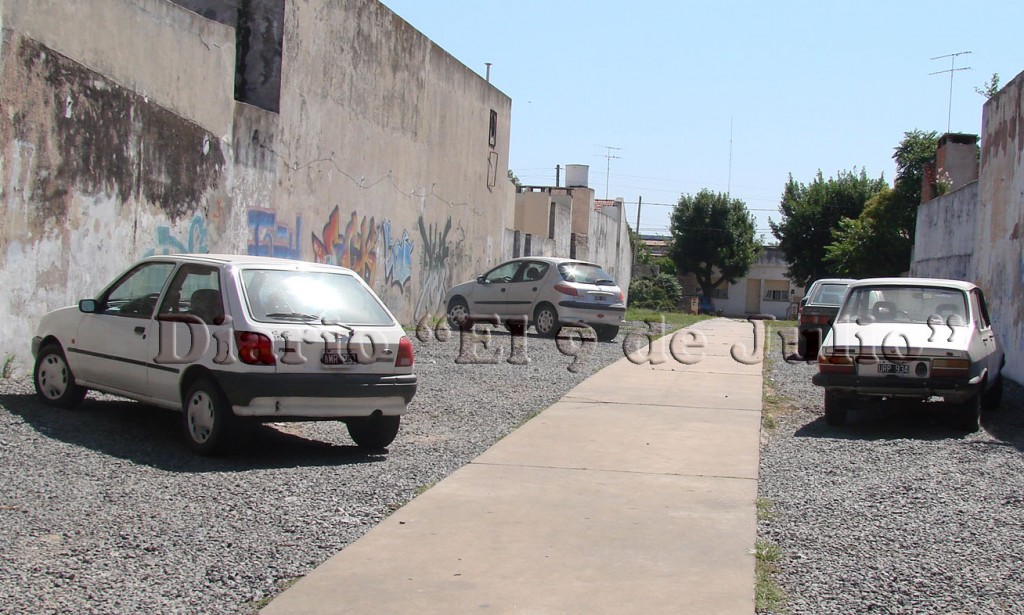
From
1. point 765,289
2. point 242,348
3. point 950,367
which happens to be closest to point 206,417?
point 242,348

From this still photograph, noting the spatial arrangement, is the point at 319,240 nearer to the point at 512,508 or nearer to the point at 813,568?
the point at 512,508

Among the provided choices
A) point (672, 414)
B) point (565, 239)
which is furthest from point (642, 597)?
point (565, 239)

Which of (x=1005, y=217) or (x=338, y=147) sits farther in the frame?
(x=338, y=147)

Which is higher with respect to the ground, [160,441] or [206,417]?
[206,417]

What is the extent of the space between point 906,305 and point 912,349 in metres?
1.25

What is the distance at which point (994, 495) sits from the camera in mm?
6961

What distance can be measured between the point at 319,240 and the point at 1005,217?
405 inches

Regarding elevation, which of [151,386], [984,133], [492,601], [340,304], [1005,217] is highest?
[984,133]

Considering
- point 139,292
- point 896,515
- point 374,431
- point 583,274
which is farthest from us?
point 583,274

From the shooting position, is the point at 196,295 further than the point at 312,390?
Yes

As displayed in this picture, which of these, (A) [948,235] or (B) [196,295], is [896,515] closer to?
(B) [196,295]

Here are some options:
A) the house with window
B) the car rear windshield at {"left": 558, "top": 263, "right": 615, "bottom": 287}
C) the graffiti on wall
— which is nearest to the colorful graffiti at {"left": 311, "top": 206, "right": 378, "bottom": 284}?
the graffiti on wall

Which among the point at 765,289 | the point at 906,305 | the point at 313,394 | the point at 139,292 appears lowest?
the point at 313,394

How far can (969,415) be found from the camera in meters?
9.65
